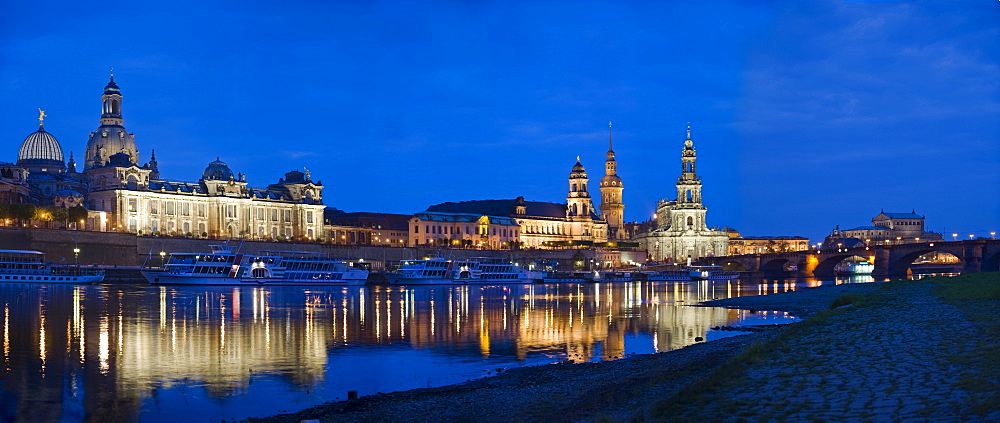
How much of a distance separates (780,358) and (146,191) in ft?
499

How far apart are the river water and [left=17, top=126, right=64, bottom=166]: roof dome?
124937mm

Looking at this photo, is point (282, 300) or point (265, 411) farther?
point (282, 300)

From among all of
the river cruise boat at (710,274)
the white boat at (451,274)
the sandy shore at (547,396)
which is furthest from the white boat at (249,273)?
the sandy shore at (547,396)

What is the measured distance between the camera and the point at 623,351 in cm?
3691

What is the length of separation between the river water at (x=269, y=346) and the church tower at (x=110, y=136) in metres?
115

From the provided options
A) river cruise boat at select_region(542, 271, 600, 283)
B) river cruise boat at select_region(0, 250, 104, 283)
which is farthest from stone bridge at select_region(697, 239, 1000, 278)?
river cruise boat at select_region(0, 250, 104, 283)

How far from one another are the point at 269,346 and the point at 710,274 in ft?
443

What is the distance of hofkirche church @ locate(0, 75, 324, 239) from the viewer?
157000mm

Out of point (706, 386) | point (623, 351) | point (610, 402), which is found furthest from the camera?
point (623, 351)

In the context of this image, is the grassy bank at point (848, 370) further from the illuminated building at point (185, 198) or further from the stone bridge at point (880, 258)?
the illuminated building at point (185, 198)

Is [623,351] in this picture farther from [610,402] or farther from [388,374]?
[610,402]

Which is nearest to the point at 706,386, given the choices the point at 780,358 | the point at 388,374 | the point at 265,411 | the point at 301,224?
the point at 780,358

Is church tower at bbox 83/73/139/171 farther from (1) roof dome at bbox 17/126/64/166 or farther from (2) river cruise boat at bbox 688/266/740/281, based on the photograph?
(2) river cruise boat at bbox 688/266/740/281

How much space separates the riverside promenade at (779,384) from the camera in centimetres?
1591
